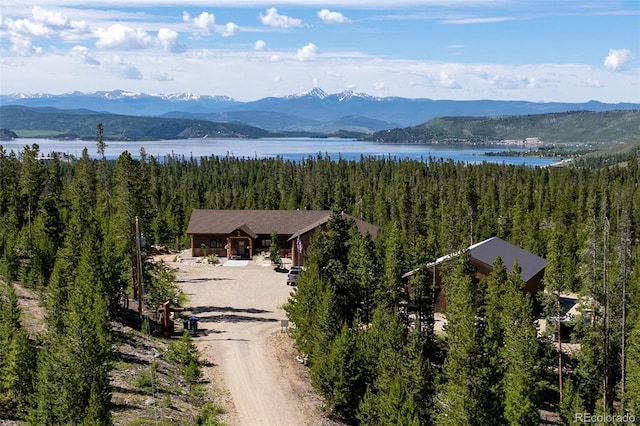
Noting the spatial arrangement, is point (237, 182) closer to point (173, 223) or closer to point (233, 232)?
point (173, 223)

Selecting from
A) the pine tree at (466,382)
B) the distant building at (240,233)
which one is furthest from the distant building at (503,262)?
the distant building at (240,233)

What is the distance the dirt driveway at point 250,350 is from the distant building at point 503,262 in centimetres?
1327

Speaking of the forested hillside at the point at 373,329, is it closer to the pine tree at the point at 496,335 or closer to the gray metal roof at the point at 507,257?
the pine tree at the point at 496,335

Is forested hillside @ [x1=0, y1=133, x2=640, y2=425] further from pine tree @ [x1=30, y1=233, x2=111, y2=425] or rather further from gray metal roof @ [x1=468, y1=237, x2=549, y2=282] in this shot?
gray metal roof @ [x1=468, y1=237, x2=549, y2=282]

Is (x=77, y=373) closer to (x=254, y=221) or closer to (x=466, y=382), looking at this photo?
(x=466, y=382)

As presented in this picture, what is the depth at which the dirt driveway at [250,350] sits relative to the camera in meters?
32.4

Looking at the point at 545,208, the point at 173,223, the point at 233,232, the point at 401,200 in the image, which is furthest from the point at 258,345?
the point at 545,208

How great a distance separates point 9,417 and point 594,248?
30.9m

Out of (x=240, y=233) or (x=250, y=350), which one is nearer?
(x=250, y=350)

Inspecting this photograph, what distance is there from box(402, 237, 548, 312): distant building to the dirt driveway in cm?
1327

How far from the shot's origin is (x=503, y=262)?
55.1 metres

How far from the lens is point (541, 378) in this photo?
37.6m

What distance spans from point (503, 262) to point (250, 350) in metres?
25.5

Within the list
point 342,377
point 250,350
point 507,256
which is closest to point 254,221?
point 507,256
